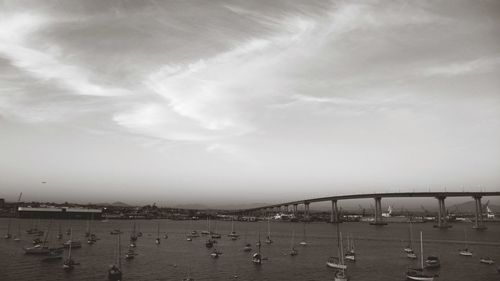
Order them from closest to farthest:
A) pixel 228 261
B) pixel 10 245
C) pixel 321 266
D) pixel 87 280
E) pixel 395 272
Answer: pixel 87 280 → pixel 395 272 → pixel 321 266 → pixel 228 261 → pixel 10 245

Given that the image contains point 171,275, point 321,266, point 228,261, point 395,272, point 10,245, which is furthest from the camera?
point 10,245

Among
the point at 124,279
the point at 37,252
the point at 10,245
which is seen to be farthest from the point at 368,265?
the point at 10,245

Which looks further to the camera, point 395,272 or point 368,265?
point 368,265

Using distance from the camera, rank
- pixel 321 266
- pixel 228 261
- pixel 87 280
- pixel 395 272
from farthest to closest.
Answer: pixel 228 261, pixel 321 266, pixel 395 272, pixel 87 280

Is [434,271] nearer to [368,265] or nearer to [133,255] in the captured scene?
[368,265]

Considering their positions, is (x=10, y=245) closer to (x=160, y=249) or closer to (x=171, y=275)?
(x=160, y=249)

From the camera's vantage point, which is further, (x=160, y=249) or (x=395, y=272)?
(x=160, y=249)

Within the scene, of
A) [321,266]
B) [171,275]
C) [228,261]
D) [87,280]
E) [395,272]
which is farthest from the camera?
[228,261]

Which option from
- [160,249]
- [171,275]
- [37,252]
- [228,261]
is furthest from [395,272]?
[37,252]
